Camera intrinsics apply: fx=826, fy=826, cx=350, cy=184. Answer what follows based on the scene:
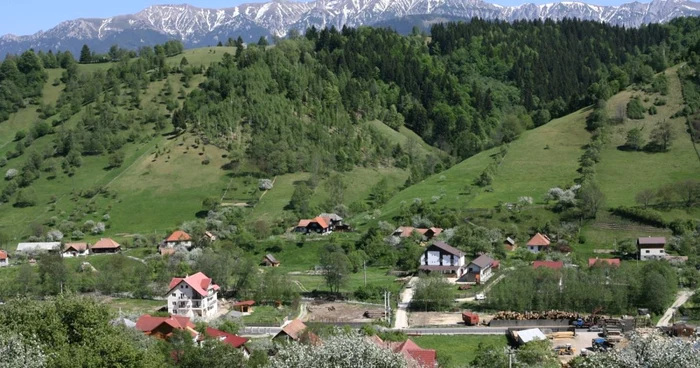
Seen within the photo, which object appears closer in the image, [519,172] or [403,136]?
[519,172]

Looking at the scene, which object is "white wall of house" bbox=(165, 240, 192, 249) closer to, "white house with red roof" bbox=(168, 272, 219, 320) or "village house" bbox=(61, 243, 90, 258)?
"village house" bbox=(61, 243, 90, 258)

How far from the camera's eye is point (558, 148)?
10806 cm

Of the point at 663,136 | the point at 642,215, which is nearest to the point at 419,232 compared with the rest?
the point at 642,215

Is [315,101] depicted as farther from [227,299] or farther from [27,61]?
[227,299]

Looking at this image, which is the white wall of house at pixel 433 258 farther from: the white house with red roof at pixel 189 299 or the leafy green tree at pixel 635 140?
the leafy green tree at pixel 635 140

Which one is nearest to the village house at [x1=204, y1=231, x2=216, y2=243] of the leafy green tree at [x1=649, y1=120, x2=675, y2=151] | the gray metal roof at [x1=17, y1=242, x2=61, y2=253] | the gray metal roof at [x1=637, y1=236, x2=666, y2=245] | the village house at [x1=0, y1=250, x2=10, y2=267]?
the gray metal roof at [x1=17, y1=242, x2=61, y2=253]

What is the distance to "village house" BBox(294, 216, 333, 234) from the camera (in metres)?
93.5

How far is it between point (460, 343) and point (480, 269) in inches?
825

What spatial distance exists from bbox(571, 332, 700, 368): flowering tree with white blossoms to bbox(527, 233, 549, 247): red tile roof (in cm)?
4944

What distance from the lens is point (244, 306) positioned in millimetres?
64625

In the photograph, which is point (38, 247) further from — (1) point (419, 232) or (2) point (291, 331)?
(2) point (291, 331)

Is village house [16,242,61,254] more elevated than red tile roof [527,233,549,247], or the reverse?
red tile roof [527,233,549,247]

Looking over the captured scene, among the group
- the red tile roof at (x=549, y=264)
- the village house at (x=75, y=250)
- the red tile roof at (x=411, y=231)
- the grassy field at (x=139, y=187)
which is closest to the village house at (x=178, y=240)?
the grassy field at (x=139, y=187)

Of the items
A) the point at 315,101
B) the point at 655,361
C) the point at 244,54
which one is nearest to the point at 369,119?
the point at 315,101
